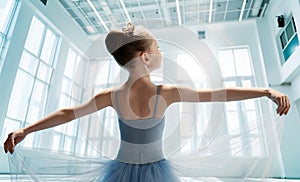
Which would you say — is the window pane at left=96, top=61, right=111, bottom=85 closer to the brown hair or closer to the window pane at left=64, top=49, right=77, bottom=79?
the brown hair

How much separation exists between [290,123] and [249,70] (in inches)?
64.4

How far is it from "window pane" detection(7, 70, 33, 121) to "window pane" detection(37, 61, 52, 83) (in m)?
0.30

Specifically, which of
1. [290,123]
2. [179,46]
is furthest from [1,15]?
[290,123]

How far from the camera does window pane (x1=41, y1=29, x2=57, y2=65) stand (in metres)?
4.83

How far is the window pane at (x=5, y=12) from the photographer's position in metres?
3.68

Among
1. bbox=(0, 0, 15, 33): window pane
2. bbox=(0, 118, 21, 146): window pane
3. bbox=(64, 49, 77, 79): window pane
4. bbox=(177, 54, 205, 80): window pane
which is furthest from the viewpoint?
bbox=(64, 49, 77, 79): window pane

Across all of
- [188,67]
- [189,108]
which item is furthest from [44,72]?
[189,108]

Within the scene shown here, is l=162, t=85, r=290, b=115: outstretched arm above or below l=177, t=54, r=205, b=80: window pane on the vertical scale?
below

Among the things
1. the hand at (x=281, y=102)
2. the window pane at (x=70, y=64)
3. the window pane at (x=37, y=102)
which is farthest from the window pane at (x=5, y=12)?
the hand at (x=281, y=102)

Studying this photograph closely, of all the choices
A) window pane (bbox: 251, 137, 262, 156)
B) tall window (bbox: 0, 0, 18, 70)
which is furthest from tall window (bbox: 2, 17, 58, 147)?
window pane (bbox: 251, 137, 262, 156)

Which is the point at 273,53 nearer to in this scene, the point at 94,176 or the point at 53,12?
the point at 53,12

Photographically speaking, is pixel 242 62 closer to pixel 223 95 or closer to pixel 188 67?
pixel 188 67

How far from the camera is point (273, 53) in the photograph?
551cm

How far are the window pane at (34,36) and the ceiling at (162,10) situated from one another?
0.98 m
